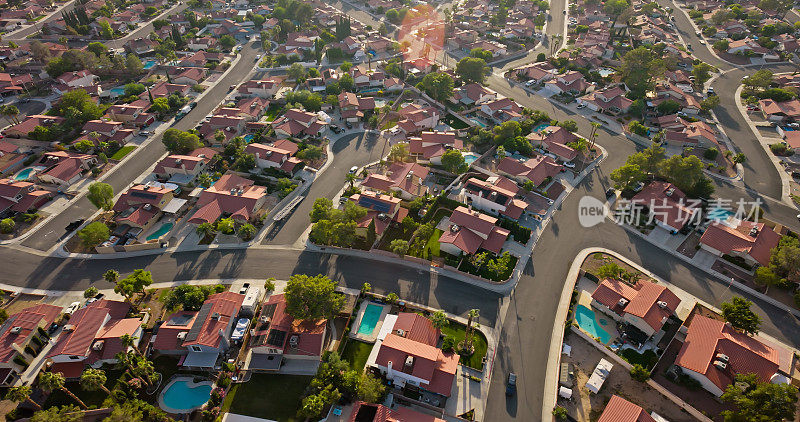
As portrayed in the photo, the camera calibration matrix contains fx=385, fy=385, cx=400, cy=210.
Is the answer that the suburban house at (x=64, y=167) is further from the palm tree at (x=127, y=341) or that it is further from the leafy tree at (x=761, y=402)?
the leafy tree at (x=761, y=402)

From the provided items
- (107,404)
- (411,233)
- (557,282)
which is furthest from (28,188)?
(557,282)

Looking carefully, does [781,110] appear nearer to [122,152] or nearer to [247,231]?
[247,231]

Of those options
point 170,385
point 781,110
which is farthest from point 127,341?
point 781,110

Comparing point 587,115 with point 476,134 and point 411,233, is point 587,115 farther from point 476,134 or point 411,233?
point 411,233

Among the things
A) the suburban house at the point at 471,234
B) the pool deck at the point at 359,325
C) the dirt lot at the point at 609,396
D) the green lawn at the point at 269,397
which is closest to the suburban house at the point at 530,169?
the suburban house at the point at 471,234

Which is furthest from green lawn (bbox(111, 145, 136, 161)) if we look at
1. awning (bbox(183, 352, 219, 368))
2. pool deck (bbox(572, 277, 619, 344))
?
pool deck (bbox(572, 277, 619, 344))

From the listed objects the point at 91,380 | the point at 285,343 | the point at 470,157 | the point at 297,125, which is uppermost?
the point at 297,125
